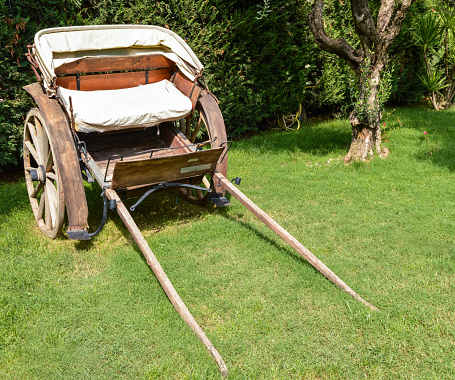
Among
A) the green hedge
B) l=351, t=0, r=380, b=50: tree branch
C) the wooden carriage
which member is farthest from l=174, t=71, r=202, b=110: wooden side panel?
l=351, t=0, r=380, b=50: tree branch

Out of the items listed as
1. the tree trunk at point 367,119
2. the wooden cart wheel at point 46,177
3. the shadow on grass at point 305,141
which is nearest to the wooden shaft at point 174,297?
the wooden cart wheel at point 46,177

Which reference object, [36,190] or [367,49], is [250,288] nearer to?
[36,190]

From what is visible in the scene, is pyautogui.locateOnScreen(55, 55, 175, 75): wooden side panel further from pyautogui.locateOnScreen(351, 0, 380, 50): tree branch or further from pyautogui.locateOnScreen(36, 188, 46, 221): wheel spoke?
pyautogui.locateOnScreen(351, 0, 380, 50): tree branch

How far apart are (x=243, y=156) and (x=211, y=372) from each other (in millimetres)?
4201

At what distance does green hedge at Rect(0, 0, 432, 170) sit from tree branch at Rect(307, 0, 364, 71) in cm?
36

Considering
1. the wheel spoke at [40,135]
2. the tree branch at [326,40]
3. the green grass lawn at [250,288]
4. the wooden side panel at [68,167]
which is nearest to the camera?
the green grass lawn at [250,288]

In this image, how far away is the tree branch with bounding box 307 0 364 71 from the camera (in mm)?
5926

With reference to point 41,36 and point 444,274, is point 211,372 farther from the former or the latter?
point 41,36

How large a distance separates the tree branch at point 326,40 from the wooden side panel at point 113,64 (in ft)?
7.00

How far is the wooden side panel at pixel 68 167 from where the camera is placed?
389 centimetres

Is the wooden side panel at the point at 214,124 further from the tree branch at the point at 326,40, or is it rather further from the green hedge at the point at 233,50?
the green hedge at the point at 233,50

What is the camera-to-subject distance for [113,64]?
468 centimetres

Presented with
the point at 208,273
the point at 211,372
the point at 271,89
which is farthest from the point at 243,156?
the point at 211,372

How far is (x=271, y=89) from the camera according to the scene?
25.4 ft
